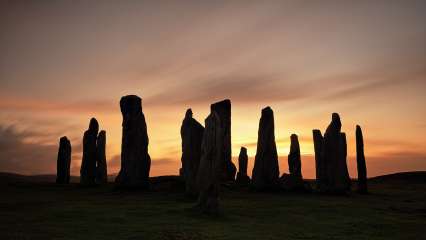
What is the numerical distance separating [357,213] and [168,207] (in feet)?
30.5

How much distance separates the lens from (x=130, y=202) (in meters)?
25.7

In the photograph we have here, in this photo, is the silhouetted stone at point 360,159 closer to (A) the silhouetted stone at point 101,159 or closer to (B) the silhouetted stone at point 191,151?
(B) the silhouetted stone at point 191,151

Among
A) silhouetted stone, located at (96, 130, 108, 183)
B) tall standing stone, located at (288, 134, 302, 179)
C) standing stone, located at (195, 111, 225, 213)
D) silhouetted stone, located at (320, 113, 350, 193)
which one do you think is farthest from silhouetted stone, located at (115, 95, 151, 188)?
standing stone, located at (195, 111, 225, 213)

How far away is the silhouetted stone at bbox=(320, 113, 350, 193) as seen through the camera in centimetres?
3581

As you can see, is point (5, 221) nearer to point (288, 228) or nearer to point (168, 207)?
point (168, 207)

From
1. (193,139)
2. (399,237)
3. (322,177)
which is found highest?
(193,139)

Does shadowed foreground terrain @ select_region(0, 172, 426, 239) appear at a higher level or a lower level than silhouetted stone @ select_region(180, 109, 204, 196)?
lower

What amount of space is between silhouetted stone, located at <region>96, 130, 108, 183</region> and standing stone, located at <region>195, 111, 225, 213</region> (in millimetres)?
24360

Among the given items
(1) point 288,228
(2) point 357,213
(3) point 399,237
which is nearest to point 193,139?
(2) point 357,213

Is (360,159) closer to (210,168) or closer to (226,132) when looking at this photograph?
(226,132)

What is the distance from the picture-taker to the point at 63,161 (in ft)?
156

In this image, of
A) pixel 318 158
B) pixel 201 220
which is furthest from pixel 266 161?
pixel 201 220

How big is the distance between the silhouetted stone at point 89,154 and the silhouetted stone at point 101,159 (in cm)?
224

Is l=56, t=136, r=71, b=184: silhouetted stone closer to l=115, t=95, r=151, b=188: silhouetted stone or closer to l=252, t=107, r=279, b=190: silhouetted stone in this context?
l=115, t=95, r=151, b=188: silhouetted stone
